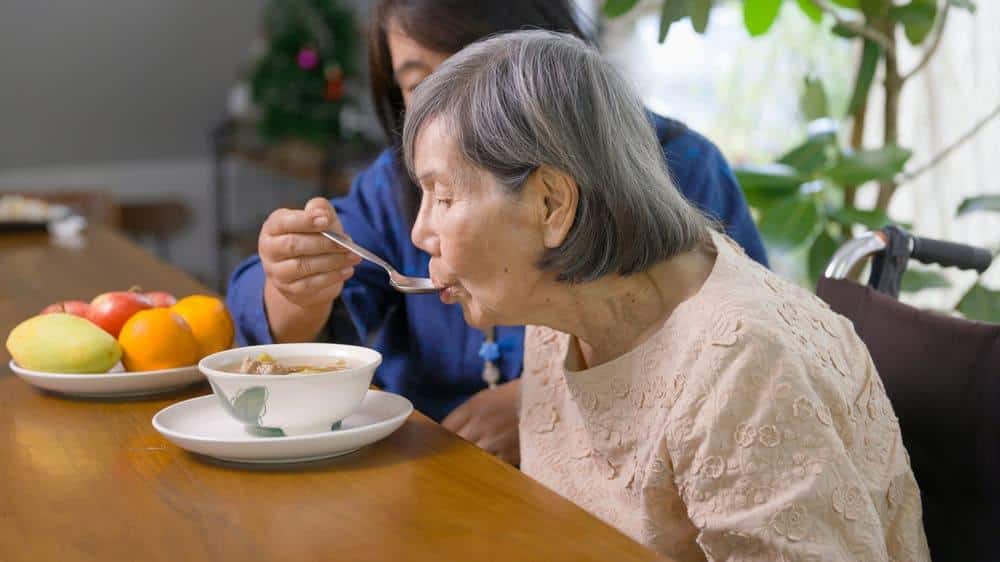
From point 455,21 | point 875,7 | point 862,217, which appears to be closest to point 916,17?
point 875,7

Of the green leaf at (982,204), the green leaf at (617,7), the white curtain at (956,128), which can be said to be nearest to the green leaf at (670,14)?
the green leaf at (617,7)

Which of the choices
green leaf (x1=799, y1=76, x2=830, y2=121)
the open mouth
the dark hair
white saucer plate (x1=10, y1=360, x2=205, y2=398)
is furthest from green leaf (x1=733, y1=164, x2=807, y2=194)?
white saucer plate (x1=10, y1=360, x2=205, y2=398)

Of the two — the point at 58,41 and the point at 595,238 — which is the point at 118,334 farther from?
the point at 58,41

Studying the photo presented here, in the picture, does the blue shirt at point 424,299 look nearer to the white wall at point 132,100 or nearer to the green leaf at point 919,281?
the green leaf at point 919,281

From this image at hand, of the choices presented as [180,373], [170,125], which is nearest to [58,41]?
[170,125]

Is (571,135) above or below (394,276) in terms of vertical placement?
above

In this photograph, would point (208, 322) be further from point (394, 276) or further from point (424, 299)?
point (424, 299)

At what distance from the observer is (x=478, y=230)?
1057mm

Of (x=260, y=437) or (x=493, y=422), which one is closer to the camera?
(x=260, y=437)

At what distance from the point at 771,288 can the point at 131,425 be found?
2.12 feet

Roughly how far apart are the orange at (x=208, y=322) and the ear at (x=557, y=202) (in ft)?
1.51

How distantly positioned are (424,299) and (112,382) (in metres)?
0.59

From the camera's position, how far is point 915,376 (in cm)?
116

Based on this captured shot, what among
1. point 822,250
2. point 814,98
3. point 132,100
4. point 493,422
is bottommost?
point 132,100
